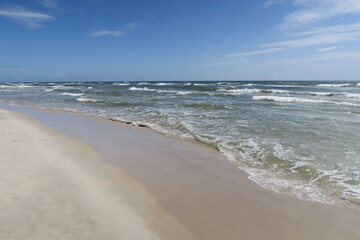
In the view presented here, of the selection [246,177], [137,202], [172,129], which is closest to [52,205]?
[137,202]

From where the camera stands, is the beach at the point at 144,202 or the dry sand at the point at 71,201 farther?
the beach at the point at 144,202

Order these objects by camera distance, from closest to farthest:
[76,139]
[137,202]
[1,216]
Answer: [1,216]
[137,202]
[76,139]

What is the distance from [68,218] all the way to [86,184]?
107 cm

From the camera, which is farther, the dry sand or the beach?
the beach

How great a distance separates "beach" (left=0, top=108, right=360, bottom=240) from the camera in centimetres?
292

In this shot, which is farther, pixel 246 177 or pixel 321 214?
pixel 246 177

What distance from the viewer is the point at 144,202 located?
11.9 feet

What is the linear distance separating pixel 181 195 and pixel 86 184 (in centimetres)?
166

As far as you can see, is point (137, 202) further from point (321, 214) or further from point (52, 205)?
point (321, 214)

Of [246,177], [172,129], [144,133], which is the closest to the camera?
[246,177]

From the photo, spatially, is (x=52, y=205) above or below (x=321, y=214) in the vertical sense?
above

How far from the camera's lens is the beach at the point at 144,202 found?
9.59 ft

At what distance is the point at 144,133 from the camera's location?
8844mm

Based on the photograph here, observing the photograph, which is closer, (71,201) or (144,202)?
(71,201)
